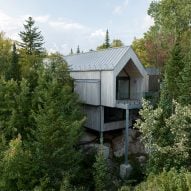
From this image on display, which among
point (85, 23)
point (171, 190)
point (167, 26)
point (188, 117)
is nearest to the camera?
point (171, 190)

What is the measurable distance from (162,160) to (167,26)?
23140mm

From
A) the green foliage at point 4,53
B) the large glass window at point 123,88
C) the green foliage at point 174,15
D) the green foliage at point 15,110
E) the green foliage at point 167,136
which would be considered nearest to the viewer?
the green foliage at point 167,136

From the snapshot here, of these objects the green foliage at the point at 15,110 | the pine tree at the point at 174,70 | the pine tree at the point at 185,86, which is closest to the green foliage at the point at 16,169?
the green foliage at the point at 15,110

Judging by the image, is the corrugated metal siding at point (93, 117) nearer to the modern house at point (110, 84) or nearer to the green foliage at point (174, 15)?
the modern house at point (110, 84)

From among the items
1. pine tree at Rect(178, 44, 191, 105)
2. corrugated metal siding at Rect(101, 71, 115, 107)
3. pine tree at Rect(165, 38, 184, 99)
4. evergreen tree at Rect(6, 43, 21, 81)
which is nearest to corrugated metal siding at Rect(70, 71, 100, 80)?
corrugated metal siding at Rect(101, 71, 115, 107)

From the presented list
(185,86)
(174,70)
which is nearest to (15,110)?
(174,70)

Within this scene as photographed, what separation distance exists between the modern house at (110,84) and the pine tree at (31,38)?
5.23 meters

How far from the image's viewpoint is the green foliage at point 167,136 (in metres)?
18.7

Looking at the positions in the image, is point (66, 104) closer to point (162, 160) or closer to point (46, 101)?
point (46, 101)

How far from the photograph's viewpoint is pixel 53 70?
1022 inches

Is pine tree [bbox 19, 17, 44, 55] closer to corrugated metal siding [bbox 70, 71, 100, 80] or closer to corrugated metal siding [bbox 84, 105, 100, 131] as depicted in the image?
corrugated metal siding [bbox 70, 71, 100, 80]

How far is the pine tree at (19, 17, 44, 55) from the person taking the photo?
3269 centimetres

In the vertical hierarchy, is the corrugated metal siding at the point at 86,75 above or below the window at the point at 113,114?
above

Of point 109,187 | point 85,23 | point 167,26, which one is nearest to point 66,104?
point 109,187
